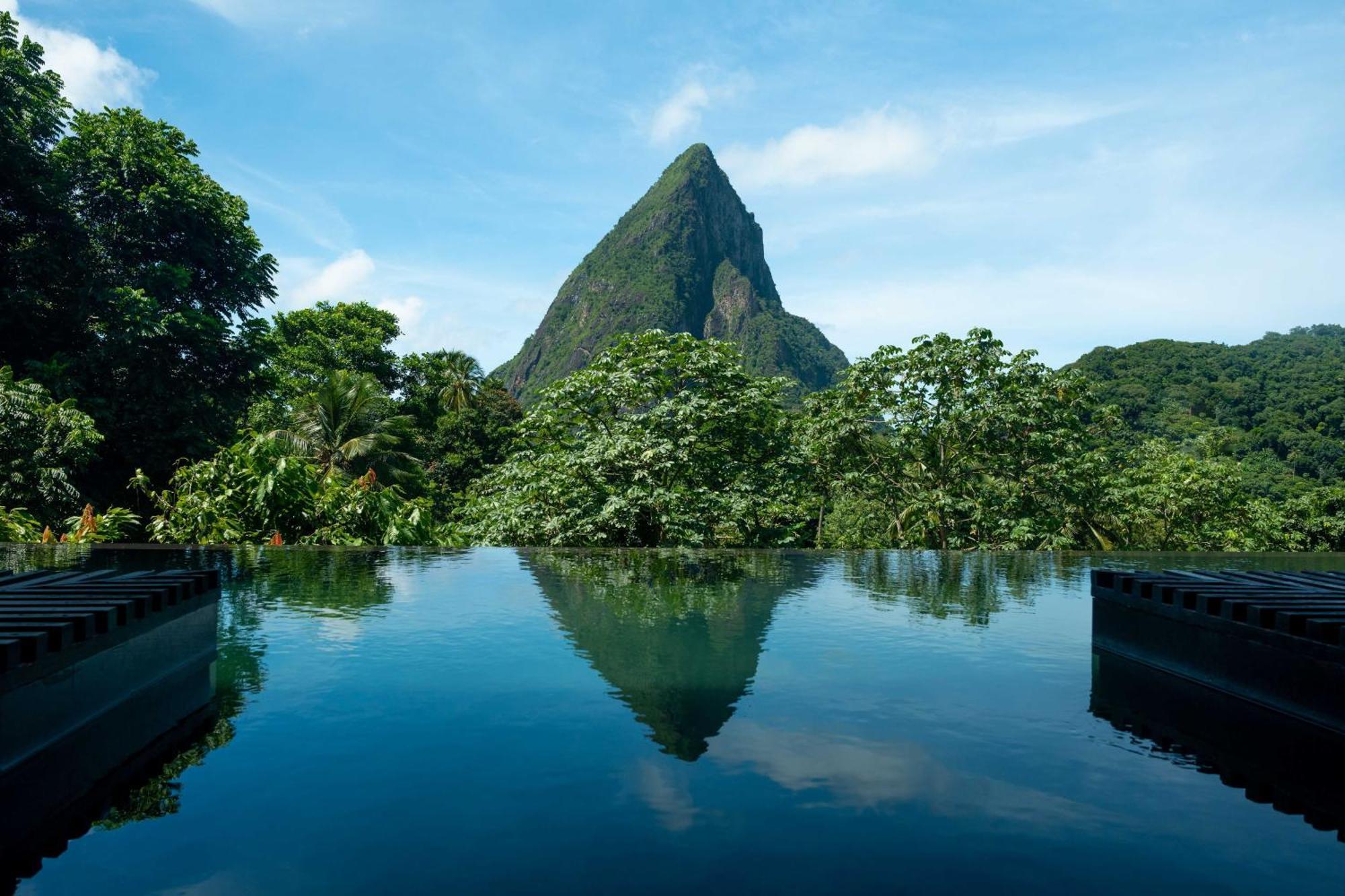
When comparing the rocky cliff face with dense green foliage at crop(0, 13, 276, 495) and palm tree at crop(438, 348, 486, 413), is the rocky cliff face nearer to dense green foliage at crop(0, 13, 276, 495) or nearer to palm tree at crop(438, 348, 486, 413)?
palm tree at crop(438, 348, 486, 413)

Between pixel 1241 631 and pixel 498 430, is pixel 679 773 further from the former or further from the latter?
pixel 498 430

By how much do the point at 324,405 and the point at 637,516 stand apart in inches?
540

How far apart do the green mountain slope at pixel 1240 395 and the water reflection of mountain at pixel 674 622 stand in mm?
25001

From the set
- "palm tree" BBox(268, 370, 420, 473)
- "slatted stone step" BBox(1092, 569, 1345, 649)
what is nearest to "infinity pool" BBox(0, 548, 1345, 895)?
"slatted stone step" BBox(1092, 569, 1345, 649)

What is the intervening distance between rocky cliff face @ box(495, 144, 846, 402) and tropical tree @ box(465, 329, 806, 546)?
8308 centimetres

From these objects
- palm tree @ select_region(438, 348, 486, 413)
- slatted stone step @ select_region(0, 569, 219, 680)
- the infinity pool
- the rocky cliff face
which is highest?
the rocky cliff face

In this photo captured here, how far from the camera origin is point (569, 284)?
119 m

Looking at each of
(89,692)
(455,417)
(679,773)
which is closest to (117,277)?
(455,417)

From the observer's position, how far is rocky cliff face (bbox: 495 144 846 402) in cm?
10131

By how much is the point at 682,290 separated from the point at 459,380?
2727 inches

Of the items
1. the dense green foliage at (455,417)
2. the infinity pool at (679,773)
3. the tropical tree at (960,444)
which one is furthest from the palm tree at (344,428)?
the infinity pool at (679,773)

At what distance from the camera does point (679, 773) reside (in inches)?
112

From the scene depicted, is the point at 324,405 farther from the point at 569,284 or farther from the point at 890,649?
the point at 569,284

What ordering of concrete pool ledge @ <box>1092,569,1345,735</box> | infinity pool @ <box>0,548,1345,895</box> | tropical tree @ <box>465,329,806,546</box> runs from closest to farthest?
infinity pool @ <box>0,548,1345,895</box>, concrete pool ledge @ <box>1092,569,1345,735</box>, tropical tree @ <box>465,329,806,546</box>
